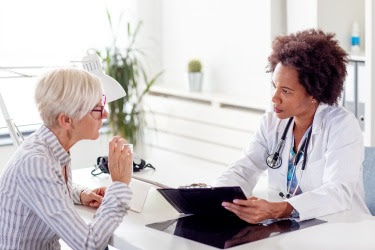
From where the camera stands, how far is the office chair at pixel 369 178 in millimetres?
3049

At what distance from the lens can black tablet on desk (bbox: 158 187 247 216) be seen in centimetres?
244

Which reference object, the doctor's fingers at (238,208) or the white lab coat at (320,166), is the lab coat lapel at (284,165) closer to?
the white lab coat at (320,166)

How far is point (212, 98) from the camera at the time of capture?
520 cm

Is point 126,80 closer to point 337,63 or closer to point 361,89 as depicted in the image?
point 361,89

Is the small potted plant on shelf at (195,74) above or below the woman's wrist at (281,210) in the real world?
above

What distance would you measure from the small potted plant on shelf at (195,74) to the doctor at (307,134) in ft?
7.51

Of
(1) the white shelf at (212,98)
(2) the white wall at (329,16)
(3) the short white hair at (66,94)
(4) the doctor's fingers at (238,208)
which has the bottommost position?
Result: (4) the doctor's fingers at (238,208)

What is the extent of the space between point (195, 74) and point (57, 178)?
3.05 meters

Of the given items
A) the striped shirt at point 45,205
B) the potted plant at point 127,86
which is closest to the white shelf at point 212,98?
the potted plant at point 127,86

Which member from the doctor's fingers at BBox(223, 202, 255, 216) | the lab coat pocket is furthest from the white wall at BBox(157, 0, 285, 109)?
the doctor's fingers at BBox(223, 202, 255, 216)

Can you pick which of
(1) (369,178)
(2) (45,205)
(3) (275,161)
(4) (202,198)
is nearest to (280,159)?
(3) (275,161)

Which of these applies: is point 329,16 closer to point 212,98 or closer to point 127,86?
point 212,98

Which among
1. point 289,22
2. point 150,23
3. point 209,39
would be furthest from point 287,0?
point 150,23

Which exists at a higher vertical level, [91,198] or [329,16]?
[329,16]
